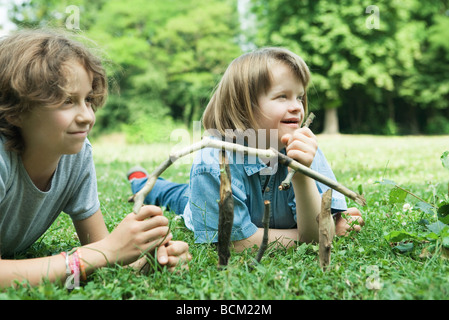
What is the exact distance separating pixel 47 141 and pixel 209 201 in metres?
0.95

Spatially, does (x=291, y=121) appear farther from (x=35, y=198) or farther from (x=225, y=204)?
(x=35, y=198)


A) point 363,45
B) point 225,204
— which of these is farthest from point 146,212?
point 363,45

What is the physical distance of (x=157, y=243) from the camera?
178cm

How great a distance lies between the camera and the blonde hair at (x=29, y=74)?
172 cm

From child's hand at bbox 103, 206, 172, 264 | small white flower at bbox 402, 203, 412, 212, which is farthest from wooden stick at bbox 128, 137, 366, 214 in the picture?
small white flower at bbox 402, 203, 412, 212

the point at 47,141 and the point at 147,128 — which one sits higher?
the point at 147,128

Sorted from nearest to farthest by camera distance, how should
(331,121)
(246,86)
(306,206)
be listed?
(306,206) < (246,86) < (331,121)

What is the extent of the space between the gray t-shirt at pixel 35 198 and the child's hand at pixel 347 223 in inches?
55.2

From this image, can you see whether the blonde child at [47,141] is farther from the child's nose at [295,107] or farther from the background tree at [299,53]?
the background tree at [299,53]

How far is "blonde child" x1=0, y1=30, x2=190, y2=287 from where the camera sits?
5.63 ft

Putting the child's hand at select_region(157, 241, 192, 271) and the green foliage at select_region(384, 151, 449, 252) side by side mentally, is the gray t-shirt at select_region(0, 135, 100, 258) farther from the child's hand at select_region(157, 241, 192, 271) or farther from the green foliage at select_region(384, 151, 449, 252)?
the green foliage at select_region(384, 151, 449, 252)

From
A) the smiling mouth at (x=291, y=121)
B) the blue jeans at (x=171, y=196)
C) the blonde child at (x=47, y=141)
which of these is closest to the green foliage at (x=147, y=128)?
the blue jeans at (x=171, y=196)

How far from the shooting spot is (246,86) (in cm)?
247

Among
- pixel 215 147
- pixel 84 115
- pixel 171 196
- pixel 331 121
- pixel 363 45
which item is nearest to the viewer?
pixel 215 147
